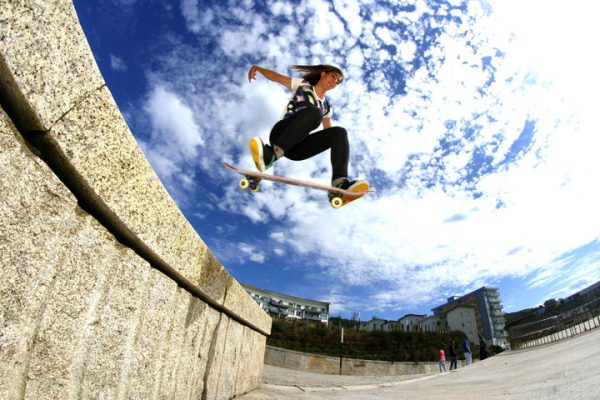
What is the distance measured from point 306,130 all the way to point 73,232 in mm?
2785

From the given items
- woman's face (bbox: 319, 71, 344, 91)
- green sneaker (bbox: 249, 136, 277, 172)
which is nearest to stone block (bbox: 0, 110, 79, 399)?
green sneaker (bbox: 249, 136, 277, 172)

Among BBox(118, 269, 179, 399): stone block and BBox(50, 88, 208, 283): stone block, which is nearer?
BBox(50, 88, 208, 283): stone block

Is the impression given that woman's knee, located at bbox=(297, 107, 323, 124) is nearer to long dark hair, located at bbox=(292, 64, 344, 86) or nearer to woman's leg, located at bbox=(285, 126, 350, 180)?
woman's leg, located at bbox=(285, 126, 350, 180)

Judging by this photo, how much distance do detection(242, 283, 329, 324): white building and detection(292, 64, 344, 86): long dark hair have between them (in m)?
81.2

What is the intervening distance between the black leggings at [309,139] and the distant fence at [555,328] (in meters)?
17.5

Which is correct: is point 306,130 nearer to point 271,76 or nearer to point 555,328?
point 271,76

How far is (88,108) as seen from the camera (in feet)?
3.43

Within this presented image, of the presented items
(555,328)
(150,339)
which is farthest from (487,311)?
(150,339)

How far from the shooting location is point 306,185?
14.2ft

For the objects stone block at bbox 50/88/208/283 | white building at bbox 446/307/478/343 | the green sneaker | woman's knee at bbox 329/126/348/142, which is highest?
white building at bbox 446/307/478/343

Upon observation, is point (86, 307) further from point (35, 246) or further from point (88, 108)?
point (88, 108)

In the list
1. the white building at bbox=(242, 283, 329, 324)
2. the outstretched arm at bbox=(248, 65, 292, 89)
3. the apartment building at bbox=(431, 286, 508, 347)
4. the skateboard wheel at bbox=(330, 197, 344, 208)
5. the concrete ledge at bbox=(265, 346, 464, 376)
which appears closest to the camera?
the outstretched arm at bbox=(248, 65, 292, 89)

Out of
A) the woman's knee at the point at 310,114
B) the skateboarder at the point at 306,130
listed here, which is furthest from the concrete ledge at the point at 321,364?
the woman's knee at the point at 310,114

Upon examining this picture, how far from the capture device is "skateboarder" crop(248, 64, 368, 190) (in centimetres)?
361
